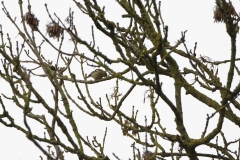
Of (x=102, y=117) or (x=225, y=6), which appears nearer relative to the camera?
(x=225, y=6)

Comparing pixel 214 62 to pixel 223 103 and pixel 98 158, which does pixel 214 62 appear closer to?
pixel 223 103

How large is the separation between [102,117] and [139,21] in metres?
0.91

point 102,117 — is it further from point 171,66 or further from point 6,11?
point 6,11

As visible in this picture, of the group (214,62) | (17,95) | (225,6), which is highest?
(214,62)

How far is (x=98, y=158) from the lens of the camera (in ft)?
9.48

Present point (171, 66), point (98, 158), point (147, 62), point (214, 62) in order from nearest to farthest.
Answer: point (98, 158), point (147, 62), point (171, 66), point (214, 62)

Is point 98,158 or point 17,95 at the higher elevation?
point 17,95

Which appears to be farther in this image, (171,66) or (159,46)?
(171,66)

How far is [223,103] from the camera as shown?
336 centimetres

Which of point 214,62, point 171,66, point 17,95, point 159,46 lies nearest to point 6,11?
point 17,95

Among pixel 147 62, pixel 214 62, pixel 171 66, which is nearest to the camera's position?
pixel 147 62

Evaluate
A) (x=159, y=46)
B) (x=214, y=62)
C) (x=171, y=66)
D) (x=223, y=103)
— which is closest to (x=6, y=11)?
(x=159, y=46)

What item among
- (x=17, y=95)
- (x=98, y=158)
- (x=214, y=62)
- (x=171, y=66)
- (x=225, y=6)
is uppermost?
(x=214, y=62)

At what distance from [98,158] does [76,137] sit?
0.95ft
